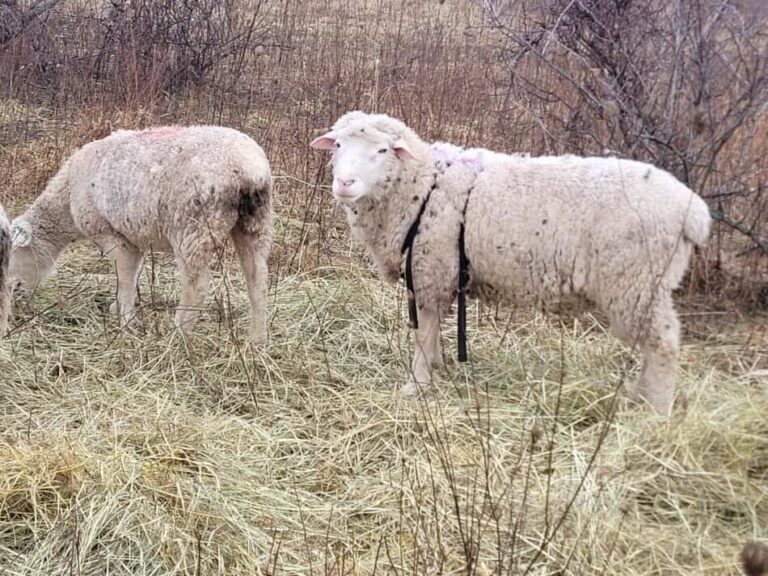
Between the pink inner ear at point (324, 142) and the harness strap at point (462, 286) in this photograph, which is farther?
the pink inner ear at point (324, 142)

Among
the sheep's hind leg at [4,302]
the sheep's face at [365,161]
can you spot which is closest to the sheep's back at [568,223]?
the sheep's face at [365,161]

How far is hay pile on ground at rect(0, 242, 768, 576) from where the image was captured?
2.82 metres

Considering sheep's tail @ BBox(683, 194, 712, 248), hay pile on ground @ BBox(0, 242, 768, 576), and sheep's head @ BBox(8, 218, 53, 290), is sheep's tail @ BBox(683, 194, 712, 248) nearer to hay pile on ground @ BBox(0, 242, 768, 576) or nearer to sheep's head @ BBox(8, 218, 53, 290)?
hay pile on ground @ BBox(0, 242, 768, 576)

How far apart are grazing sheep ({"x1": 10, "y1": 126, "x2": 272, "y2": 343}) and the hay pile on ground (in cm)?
33

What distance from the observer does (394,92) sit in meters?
8.59

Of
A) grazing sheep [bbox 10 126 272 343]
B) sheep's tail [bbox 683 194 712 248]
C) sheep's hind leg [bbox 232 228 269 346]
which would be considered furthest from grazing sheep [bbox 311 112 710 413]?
sheep's hind leg [bbox 232 228 269 346]

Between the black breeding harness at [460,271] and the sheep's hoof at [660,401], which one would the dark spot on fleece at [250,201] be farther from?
the sheep's hoof at [660,401]

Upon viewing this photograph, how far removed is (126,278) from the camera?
511cm

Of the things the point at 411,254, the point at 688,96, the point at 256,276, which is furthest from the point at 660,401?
the point at 256,276

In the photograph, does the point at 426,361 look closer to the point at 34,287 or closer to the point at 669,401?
the point at 669,401

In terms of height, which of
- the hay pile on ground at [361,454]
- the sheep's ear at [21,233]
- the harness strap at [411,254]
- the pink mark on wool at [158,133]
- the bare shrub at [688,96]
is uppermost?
the bare shrub at [688,96]

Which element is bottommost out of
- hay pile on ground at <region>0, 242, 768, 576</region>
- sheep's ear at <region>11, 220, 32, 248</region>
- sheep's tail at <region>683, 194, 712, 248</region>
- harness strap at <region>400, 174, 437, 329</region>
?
hay pile on ground at <region>0, 242, 768, 576</region>

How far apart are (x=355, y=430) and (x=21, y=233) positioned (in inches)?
112

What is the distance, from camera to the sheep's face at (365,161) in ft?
12.8
